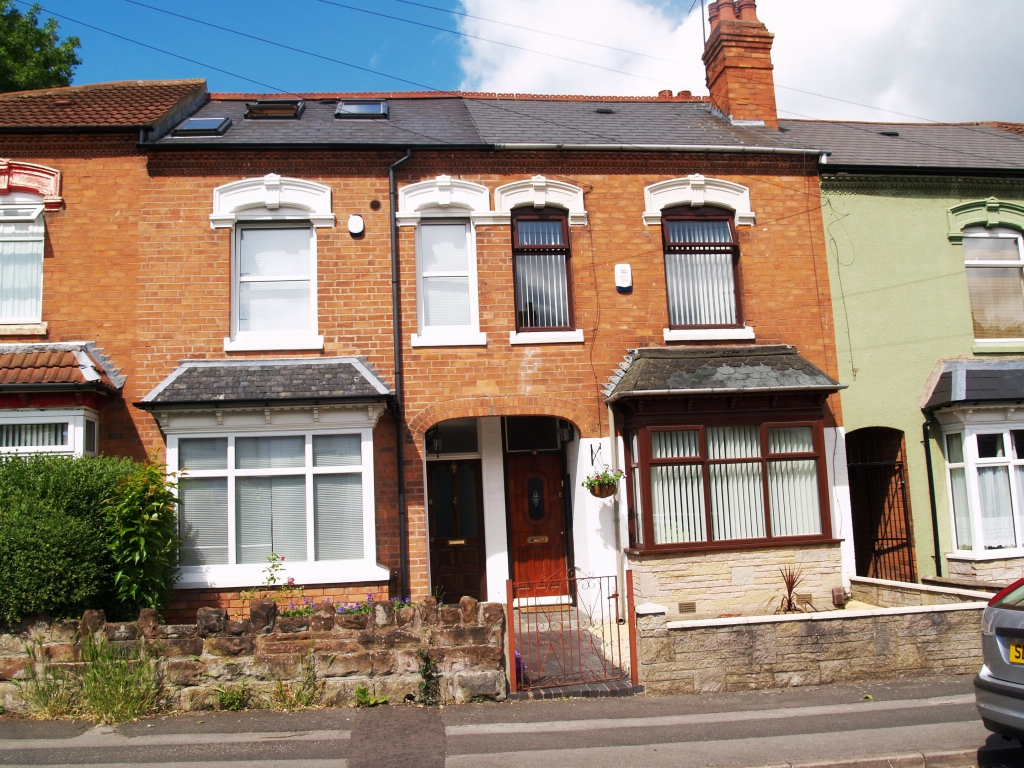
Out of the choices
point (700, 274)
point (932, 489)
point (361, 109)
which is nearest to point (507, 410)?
point (700, 274)

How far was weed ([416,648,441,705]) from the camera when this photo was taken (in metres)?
7.59

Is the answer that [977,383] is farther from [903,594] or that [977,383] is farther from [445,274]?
[445,274]

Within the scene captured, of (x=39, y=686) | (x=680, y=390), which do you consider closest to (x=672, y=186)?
(x=680, y=390)

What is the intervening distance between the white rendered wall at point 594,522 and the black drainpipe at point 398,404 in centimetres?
245

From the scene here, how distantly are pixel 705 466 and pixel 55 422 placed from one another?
8.32m

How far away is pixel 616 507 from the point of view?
37.3 feet

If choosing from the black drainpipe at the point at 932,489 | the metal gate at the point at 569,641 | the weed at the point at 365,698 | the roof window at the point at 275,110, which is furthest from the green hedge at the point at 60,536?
the black drainpipe at the point at 932,489

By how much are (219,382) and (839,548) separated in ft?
27.8

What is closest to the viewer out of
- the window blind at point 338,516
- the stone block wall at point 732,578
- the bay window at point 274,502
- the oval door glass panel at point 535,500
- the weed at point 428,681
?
the weed at point 428,681

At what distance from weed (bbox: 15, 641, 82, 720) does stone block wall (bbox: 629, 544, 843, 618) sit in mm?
6501

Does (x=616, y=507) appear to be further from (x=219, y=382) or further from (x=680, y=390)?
(x=219, y=382)

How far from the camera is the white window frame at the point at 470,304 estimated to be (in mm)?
11469

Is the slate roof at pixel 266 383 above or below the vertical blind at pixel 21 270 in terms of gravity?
below

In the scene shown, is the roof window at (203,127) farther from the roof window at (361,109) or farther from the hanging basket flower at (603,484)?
the hanging basket flower at (603,484)
